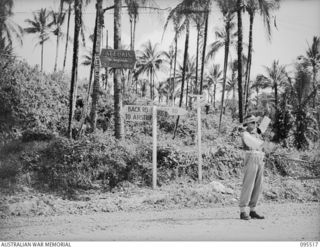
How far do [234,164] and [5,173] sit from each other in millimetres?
5264

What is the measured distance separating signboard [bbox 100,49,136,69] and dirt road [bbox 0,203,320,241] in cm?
322

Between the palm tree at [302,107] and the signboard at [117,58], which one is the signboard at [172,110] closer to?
the signboard at [117,58]

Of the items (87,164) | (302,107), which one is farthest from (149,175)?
(302,107)

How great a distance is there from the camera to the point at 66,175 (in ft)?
26.4

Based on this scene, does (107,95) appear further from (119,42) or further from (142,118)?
(142,118)

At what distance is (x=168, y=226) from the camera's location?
216 inches

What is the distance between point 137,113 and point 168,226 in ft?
9.83

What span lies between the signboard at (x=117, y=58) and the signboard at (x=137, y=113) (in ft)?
3.14

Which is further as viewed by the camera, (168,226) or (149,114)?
(149,114)

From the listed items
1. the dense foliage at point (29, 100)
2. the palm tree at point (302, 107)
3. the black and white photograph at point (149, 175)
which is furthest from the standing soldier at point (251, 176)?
the palm tree at point (302, 107)

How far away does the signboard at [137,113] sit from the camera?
7.84m

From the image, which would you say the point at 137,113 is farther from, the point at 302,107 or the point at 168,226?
the point at 302,107

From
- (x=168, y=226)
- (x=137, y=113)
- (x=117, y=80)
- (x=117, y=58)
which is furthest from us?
(x=117, y=80)

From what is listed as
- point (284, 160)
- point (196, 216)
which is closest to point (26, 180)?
point (196, 216)
